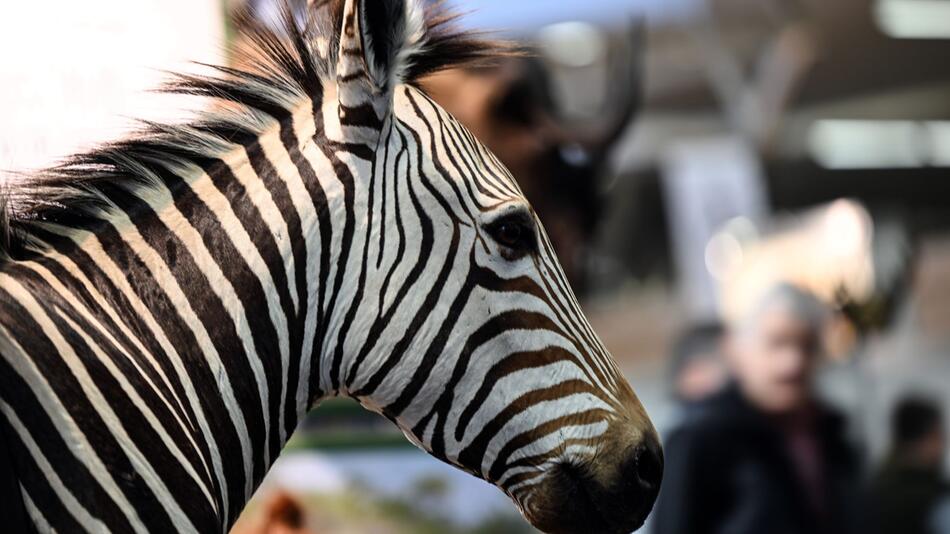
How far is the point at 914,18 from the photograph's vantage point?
32.5ft

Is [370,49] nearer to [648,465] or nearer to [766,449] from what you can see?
[648,465]

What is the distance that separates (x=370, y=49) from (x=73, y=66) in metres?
0.91

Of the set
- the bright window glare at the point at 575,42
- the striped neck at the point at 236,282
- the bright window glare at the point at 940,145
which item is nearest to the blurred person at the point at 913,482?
the striped neck at the point at 236,282

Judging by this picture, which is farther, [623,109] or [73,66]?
[623,109]

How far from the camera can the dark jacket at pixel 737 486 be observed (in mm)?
4473

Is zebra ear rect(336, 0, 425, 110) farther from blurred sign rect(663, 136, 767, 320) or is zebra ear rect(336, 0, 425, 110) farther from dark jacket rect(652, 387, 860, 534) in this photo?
blurred sign rect(663, 136, 767, 320)

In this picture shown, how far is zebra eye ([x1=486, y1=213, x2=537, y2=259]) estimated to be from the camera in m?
1.53

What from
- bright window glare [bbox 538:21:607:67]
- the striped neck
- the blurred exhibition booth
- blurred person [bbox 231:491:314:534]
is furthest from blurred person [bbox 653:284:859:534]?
bright window glare [bbox 538:21:607:67]

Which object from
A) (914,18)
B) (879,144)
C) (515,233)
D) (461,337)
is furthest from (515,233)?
(879,144)

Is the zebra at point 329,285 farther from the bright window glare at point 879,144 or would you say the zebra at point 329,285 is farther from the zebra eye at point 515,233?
the bright window glare at point 879,144

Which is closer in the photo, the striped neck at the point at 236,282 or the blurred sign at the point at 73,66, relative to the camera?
the striped neck at the point at 236,282

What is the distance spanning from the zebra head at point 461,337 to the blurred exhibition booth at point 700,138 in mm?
313

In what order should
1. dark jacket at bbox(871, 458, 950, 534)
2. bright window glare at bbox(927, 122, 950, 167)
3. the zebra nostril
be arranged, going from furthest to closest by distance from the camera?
bright window glare at bbox(927, 122, 950, 167) < dark jacket at bbox(871, 458, 950, 534) < the zebra nostril

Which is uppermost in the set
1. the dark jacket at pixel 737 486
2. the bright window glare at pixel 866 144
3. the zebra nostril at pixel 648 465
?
the zebra nostril at pixel 648 465
